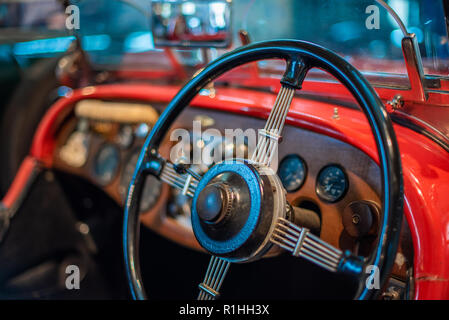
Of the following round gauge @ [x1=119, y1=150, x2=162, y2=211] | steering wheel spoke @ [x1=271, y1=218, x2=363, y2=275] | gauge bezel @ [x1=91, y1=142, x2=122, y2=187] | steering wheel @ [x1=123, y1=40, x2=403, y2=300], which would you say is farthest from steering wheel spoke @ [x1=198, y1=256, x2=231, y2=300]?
gauge bezel @ [x1=91, y1=142, x2=122, y2=187]

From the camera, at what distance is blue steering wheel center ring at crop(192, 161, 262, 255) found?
0.95 metres

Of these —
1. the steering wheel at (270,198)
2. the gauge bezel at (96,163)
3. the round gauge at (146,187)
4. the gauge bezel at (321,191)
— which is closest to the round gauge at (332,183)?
the gauge bezel at (321,191)

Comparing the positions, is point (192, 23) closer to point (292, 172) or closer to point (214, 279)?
point (292, 172)

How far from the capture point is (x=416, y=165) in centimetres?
106

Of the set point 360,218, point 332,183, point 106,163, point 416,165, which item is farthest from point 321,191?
point 106,163

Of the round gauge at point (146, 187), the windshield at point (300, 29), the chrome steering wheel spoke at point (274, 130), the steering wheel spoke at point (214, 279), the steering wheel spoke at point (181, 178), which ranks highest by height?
the windshield at point (300, 29)

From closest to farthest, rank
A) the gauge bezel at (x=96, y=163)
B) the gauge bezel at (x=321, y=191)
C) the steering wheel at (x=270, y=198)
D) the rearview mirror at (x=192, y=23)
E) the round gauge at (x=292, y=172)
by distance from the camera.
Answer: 1. the steering wheel at (x=270, y=198)
2. the gauge bezel at (x=321, y=191)
3. the round gauge at (x=292, y=172)
4. the rearview mirror at (x=192, y=23)
5. the gauge bezel at (x=96, y=163)

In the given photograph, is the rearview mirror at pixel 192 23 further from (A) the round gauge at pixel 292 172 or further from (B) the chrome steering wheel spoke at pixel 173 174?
(B) the chrome steering wheel spoke at pixel 173 174

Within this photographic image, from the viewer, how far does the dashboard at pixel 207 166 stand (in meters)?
1.13

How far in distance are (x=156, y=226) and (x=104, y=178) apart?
1.17 feet

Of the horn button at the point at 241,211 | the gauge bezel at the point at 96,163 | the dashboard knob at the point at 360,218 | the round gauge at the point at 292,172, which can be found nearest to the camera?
the horn button at the point at 241,211

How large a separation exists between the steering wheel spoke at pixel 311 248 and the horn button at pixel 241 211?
2cm

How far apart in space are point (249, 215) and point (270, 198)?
58 millimetres
